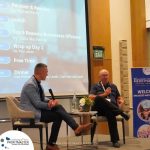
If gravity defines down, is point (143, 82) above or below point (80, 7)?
below

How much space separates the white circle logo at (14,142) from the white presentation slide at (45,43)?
3914 millimetres

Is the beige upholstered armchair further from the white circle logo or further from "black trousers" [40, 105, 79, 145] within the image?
the white circle logo

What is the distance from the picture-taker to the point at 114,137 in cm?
535

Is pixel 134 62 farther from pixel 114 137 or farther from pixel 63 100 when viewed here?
pixel 114 137

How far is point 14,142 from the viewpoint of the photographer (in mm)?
1975

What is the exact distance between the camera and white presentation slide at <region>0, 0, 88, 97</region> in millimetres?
5988

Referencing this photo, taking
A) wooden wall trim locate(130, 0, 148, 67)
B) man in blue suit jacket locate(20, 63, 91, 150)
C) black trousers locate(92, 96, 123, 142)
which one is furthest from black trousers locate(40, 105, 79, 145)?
wooden wall trim locate(130, 0, 148, 67)

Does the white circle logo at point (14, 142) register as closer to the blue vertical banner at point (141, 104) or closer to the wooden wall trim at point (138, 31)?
the blue vertical banner at point (141, 104)

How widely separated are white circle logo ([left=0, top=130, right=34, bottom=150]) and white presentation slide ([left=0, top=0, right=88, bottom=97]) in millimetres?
3914

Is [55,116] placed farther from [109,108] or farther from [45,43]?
[45,43]

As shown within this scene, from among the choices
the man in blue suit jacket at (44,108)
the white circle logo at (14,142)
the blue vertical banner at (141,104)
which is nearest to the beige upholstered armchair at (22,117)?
the man in blue suit jacket at (44,108)

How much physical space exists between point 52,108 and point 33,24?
2.04 m

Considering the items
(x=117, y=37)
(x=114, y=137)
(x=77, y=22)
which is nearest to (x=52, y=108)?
(x=114, y=137)

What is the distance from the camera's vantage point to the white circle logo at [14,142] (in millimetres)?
1962
